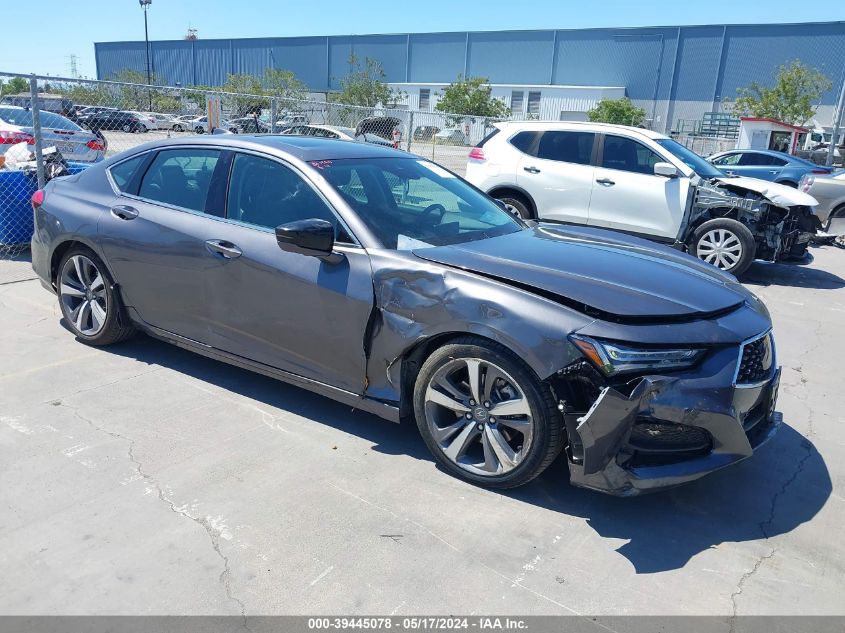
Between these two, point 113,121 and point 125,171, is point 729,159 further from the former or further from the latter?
point 125,171

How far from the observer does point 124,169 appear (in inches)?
193

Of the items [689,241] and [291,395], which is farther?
[689,241]

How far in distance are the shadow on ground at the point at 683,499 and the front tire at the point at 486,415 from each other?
23cm

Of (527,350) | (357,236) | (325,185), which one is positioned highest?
(325,185)

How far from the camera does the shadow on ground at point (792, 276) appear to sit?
29.5ft

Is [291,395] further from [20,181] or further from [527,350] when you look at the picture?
[20,181]

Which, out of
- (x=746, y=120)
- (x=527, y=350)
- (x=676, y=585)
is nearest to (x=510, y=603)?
(x=676, y=585)

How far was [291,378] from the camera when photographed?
3.98 metres

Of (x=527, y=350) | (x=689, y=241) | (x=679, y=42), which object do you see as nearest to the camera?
(x=527, y=350)

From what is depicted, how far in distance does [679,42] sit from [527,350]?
60277mm

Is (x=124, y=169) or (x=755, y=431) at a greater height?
(x=124, y=169)

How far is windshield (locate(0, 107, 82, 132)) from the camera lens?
39.7 feet

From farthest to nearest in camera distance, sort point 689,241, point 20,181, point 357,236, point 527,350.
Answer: point 689,241 → point 20,181 → point 357,236 → point 527,350

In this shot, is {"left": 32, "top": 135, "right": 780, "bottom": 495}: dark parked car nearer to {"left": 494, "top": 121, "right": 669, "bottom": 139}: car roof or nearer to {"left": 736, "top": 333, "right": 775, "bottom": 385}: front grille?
{"left": 736, "top": 333, "right": 775, "bottom": 385}: front grille
